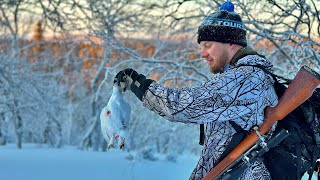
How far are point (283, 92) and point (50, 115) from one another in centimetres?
1583

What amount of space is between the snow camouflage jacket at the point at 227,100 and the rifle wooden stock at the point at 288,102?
33 mm

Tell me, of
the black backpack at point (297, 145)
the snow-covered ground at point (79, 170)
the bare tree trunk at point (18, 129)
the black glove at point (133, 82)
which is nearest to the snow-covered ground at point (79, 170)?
the snow-covered ground at point (79, 170)

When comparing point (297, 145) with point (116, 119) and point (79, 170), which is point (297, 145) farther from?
point (79, 170)

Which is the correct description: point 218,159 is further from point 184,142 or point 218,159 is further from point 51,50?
point 184,142

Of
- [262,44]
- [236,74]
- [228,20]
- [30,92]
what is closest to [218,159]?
[236,74]

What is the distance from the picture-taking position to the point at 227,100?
1.99 m

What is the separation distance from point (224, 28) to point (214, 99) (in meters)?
0.33

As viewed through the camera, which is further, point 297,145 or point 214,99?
point 297,145

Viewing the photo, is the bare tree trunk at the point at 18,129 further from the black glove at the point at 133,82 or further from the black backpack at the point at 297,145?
the black backpack at the point at 297,145


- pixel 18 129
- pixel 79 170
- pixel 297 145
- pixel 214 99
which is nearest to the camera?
pixel 214 99

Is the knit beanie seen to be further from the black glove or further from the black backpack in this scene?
the black glove

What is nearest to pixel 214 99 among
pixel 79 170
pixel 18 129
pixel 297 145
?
pixel 297 145

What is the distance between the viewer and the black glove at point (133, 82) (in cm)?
204

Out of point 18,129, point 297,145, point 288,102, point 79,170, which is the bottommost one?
point 79,170
